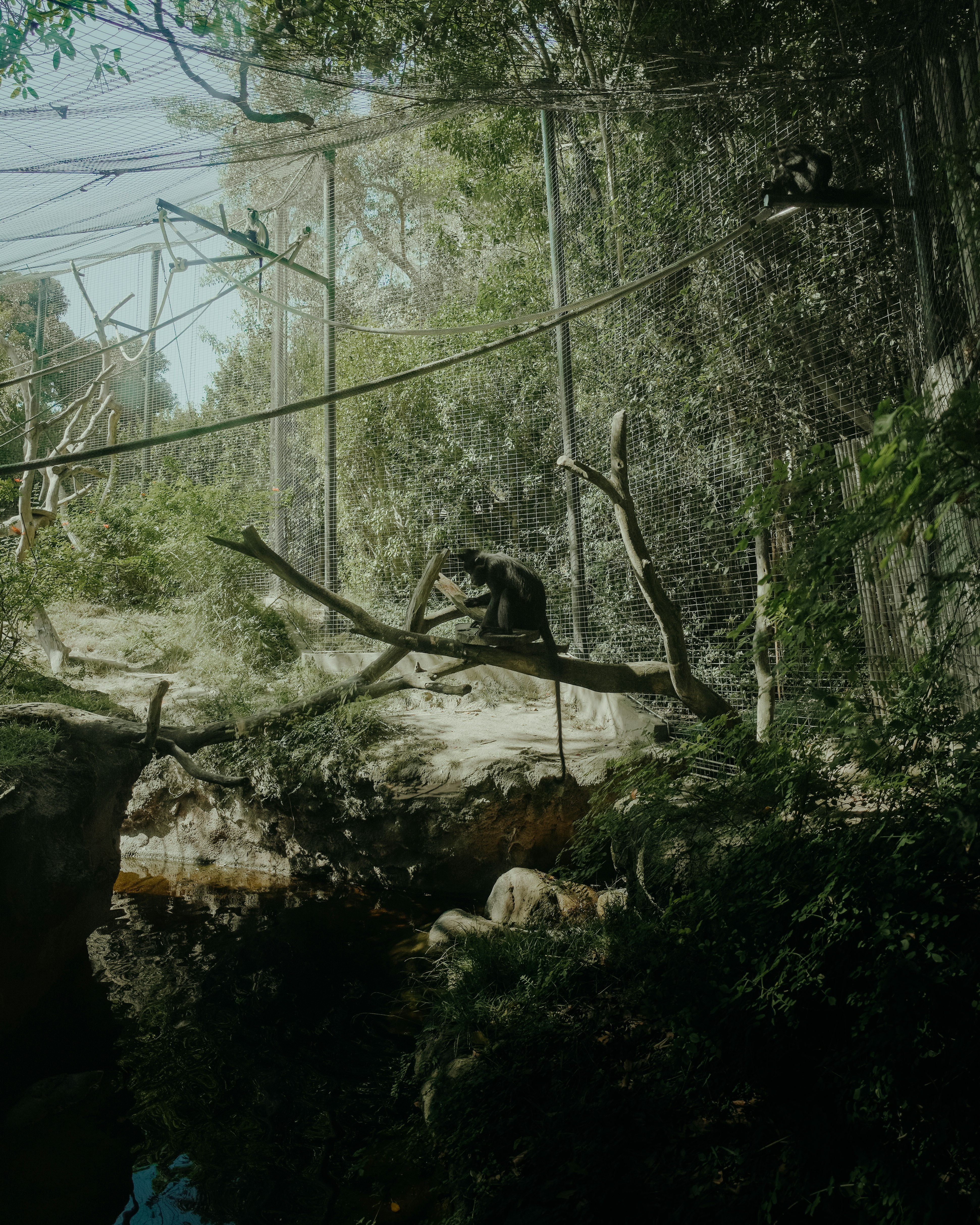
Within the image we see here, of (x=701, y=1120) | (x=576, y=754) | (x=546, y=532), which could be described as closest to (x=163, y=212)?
(x=546, y=532)

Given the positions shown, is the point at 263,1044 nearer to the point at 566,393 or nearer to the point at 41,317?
the point at 566,393

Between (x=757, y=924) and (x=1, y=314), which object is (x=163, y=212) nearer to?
(x=757, y=924)

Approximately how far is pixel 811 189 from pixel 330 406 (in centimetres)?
507

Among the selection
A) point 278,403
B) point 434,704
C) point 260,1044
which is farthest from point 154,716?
point 278,403

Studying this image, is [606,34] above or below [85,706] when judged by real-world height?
above

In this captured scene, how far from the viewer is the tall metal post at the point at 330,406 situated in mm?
6695

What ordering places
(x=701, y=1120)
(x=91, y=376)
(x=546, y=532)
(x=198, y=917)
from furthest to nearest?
(x=91, y=376), (x=546, y=532), (x=198, y=917), (x=701, y=1120)

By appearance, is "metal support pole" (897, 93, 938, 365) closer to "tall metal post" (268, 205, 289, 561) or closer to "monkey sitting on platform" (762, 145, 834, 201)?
"monkey sitting on platform" (762, 145, 834, 201)

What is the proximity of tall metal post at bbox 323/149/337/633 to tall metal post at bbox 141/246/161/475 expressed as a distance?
7.59 ft

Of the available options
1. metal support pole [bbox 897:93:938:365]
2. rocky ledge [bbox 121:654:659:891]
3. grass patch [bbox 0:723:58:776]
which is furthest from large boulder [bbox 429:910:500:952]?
metal support pole [bbox 897:93:938:365]

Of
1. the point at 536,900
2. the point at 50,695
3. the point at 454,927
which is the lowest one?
the point at 454,927

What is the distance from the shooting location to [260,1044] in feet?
11.3

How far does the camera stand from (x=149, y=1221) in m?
2.46

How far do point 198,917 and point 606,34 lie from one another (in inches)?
233
